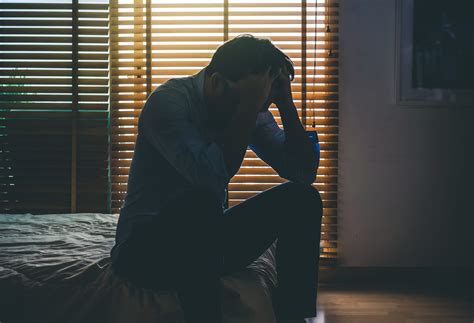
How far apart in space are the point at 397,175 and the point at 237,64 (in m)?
1.81

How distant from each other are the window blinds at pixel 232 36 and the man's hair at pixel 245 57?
4.70ft

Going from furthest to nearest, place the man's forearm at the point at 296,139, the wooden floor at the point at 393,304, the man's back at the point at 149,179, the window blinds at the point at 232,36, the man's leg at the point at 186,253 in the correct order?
the window blinds at the point at 232,36 → the wooden floor at the point at 393,304 → the man's forearm at the point at 296,139 → the man's back at the point at 149,179 → the man's leg at the point at 186,253

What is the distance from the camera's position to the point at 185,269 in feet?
3.57

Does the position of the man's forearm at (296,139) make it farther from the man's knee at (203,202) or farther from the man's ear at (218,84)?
the man's knee at (203,202)

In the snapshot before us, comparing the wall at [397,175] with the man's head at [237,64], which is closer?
the man's head at [237,64]

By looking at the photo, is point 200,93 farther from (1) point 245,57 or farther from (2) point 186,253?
(2) point 186,253

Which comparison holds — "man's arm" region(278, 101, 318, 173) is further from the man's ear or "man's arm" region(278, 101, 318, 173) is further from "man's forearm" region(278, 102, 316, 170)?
the man's ear

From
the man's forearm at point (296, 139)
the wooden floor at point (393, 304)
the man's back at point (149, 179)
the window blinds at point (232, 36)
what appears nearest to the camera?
the man's back at point (149, 179)

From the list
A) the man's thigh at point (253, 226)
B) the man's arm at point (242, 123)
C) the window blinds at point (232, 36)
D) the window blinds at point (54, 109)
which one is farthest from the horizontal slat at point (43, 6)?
the man's thigh at point (253, 226)

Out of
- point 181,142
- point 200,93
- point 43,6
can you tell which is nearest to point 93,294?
point 181,142

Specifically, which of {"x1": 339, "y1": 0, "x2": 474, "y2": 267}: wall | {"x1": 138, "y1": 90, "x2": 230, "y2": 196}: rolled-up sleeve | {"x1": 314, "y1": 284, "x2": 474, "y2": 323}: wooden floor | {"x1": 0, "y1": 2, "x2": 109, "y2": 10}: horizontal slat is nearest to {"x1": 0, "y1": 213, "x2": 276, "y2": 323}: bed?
{"x1": 138, "y1": 90, "x2": 230, "y2": 196}: rolled-up sleeve

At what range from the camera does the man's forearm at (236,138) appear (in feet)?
4.23

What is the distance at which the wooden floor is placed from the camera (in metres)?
2.15

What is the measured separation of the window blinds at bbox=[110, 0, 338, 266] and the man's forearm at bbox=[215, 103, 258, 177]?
1.52 m
